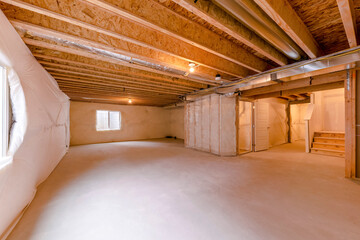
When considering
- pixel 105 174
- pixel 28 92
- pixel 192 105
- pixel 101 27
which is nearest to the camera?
pixel 101 27

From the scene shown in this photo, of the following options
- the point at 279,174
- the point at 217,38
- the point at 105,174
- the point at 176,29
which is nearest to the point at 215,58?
the point at 217,38

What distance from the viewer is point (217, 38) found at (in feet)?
6.74

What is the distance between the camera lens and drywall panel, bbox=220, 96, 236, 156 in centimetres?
421

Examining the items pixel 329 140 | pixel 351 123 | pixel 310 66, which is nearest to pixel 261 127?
pixel 329 140

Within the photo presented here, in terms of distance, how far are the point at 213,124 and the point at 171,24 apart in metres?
3.40

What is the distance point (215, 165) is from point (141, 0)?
3.28 m

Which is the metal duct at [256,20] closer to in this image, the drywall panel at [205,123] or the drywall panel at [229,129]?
the drywall panel at [229,129]

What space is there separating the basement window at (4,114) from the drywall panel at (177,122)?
24.1 ft

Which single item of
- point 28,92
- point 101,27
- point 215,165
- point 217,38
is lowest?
point 215,165

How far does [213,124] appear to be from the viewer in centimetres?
454

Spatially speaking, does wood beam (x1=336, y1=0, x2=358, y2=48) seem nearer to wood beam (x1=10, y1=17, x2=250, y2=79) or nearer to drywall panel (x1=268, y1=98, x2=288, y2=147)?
wood beam (x1=10, y1=17, x2=250, y2=79)

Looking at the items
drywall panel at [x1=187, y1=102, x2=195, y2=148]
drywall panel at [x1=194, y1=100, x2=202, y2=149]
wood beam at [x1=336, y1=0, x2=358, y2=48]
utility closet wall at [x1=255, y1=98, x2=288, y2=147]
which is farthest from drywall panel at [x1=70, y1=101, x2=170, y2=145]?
wood beam at [x1=336, y1=0, x2=358, y2=48]

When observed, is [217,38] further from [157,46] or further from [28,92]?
[28,92]

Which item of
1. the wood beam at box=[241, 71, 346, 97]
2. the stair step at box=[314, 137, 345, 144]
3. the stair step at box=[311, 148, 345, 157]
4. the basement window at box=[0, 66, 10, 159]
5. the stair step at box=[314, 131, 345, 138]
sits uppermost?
the wood beam at box=[241, 71, 346, 97]
